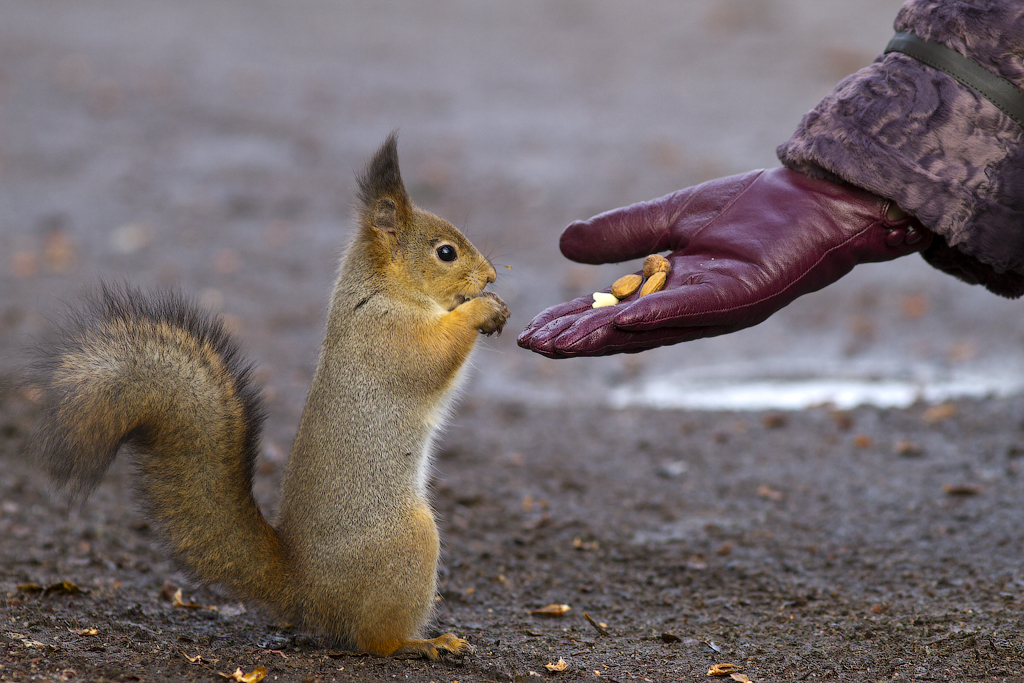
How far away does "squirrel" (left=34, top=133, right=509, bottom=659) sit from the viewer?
7.55 feet

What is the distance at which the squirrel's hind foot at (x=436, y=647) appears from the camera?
2455mm

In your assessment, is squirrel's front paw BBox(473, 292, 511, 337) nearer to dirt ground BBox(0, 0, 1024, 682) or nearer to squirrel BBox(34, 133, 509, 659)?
squirrel BBox(34, 133, 509, 659)

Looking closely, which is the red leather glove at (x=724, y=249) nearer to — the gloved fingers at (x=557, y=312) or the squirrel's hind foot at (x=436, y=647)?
the gloved fingers at (x=557, y=312)

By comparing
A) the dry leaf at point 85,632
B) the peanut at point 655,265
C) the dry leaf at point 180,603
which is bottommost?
the dry leaf at point 180,603

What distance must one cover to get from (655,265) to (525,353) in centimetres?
314

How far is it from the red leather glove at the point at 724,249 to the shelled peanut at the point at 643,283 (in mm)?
23

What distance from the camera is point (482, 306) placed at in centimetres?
269

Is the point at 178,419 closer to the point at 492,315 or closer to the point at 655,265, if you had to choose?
the point at 492,315

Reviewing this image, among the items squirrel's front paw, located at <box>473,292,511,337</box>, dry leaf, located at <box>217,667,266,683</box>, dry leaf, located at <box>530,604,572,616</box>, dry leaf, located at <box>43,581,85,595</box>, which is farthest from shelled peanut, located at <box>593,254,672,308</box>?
dry leaf, located at <box>43,581,85,595</box>

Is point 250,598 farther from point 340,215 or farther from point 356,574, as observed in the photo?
point 340,215

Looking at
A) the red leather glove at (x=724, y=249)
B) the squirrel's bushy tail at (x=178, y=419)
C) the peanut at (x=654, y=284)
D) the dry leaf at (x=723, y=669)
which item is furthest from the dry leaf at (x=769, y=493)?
the squirrel's bushy tail at (x=178, y=419)

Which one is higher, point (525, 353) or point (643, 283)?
point (643, 283)

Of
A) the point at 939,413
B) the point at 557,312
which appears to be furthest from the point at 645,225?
the point at 939,413

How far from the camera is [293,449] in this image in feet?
8.55
